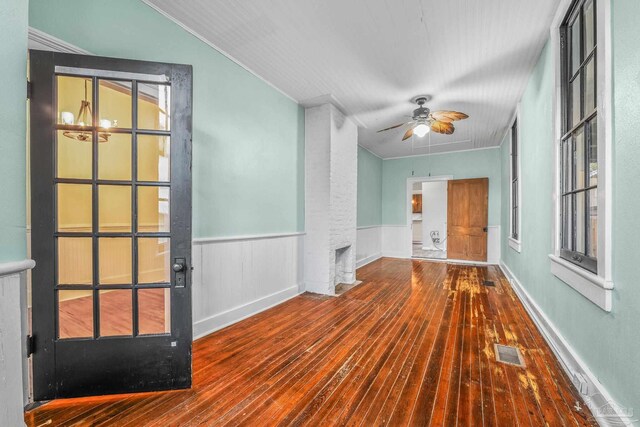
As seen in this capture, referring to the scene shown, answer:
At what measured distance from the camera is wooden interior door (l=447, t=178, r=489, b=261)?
696cm

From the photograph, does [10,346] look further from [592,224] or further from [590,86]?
[590,86]

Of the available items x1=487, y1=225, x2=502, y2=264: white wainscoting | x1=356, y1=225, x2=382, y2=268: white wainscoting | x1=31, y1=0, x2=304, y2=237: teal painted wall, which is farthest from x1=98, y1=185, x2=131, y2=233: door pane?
x1=487, y1=225, x2=502, y2=264: white wainscoting

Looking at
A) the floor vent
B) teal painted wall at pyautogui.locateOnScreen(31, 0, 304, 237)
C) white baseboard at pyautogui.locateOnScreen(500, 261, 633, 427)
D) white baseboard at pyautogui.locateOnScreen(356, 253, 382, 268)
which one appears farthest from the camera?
white baseboard at pyautogui.locateOnScreen(356, 253, 382, 268)

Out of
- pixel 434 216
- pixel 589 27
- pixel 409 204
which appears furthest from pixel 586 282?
pixel 434 216

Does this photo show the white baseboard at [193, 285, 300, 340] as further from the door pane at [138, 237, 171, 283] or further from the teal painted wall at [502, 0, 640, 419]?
the teal painted wall at [502, 0, 640, 419]

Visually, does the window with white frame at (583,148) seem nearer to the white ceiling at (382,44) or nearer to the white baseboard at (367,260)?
the white ceiling at (382,44)

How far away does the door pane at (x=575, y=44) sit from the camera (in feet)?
7.01

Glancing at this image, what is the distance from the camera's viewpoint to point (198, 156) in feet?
8.98

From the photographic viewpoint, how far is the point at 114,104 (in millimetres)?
2506

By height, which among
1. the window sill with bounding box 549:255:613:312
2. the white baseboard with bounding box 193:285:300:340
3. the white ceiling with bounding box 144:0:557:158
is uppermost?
the white ceiling with bounding box 144:0:557:158

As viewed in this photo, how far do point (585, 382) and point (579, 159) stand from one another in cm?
161

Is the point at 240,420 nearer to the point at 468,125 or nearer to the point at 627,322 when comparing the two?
the point at 627,322

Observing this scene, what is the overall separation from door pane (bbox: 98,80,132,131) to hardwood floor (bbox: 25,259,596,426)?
1.90 metres

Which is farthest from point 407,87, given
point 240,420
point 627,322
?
point 240,420
